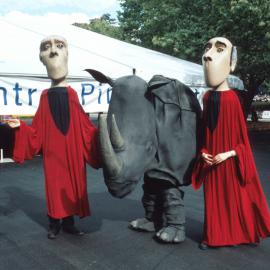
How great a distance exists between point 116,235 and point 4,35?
3378mm

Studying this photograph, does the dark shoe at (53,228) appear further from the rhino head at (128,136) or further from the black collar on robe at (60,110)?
the rhino head at (128,136)

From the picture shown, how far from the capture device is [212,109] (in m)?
3.39

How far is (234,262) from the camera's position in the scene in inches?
128

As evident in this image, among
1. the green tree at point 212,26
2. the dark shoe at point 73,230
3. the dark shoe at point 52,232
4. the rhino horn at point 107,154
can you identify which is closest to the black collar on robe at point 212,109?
the rhino horn at point 107,154

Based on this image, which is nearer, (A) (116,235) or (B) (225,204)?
(B) (225,204)

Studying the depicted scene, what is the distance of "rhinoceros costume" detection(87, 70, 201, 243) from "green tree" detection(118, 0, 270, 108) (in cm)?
693

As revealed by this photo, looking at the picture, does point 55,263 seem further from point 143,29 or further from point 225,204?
point 143,29

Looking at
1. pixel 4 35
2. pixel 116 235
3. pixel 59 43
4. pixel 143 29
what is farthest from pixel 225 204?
pixel 143 29

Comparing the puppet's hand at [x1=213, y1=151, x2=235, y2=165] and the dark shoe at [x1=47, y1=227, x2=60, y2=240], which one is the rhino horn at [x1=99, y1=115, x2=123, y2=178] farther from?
the dark shoe at [x1=47, y1=227, x2=60, y2=240]

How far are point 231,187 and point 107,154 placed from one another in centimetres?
128

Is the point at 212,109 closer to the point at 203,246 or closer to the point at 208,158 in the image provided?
the point at 208,158

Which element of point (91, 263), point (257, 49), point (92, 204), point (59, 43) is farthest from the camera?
point (257, 49)

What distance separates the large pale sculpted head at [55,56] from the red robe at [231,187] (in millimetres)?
1335

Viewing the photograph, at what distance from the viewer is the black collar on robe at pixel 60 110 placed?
145 inches
